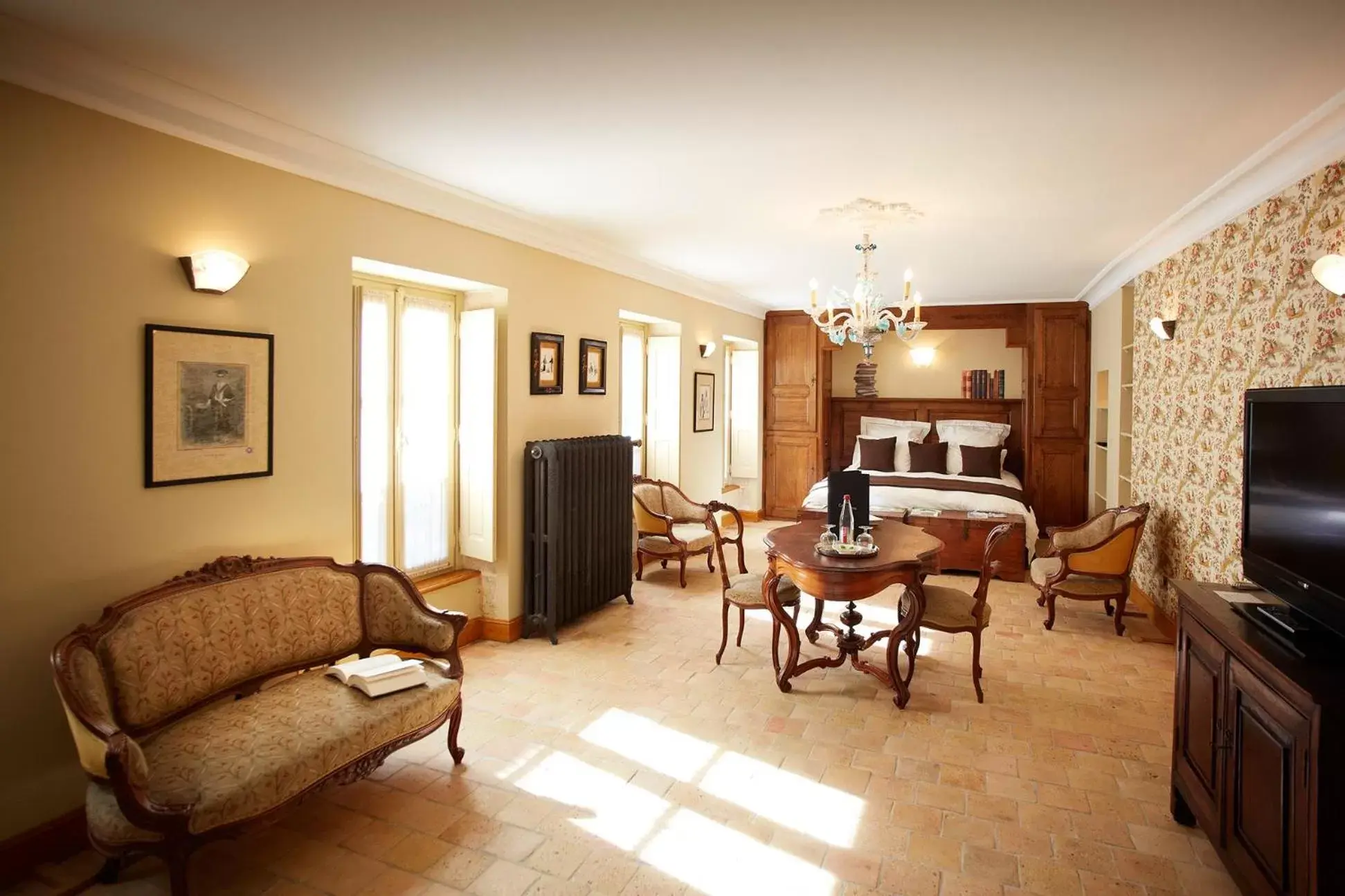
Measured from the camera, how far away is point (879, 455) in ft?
27.3

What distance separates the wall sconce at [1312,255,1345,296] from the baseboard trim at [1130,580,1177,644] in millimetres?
2436

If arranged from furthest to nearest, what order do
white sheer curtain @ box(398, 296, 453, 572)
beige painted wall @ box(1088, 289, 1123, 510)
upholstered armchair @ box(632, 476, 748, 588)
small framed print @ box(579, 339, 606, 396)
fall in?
beige painted wall @ box(1088, 289, 1123, 510)
upholstered armchair @ box(632, 476, 748, 588)
small framed print @ box(579, 339, 606, 396)
white sheer curtain @ box(398, 296, 453, 572)

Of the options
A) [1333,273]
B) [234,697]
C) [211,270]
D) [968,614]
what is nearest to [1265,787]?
[968,614]

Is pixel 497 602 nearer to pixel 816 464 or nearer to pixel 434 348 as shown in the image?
pixel 434 348

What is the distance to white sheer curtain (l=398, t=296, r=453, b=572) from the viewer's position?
13.9 ft

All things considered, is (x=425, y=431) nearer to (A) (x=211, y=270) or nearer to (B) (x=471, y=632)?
(B) (x=471, y=632)

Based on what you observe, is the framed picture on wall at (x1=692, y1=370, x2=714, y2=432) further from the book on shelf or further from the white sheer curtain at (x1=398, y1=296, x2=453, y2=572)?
the book on shelf

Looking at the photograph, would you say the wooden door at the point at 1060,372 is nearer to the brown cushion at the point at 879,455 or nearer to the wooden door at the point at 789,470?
the brown cushion at the point at 879,455

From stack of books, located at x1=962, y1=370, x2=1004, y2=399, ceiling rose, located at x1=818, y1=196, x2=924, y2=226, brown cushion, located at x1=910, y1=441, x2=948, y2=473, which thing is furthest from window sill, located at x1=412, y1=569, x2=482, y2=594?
stack of books, located at x1=962, y1=370, x2=1004, y2=399

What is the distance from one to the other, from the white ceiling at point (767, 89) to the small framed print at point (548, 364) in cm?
88

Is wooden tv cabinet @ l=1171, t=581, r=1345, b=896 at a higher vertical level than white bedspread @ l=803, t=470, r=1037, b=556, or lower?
lower

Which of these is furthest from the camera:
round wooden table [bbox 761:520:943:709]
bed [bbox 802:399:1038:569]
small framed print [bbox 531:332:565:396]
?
bed [bbox 802:399:1038:569]

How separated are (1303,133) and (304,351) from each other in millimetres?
4263

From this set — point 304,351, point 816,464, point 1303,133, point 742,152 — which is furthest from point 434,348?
point 816,464
